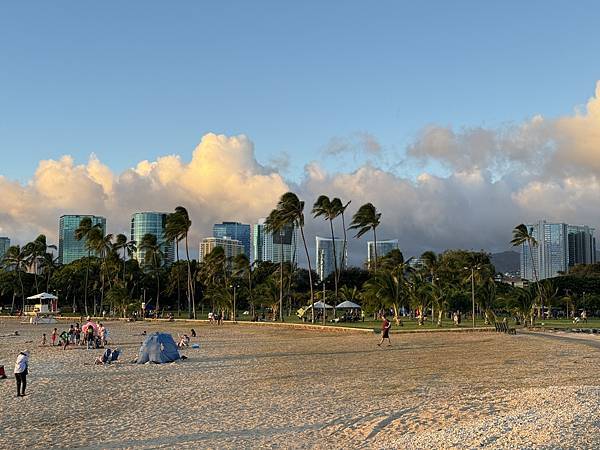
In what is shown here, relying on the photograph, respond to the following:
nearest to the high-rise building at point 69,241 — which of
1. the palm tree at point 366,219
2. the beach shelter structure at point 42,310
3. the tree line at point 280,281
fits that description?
the tree line at point 280,281

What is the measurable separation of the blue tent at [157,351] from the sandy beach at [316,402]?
0.68 m

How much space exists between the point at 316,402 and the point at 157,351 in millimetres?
11485

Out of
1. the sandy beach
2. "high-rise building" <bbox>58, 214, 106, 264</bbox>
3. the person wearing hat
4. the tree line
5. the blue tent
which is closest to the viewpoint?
the sandy beach

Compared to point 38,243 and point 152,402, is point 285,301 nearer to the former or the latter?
point 38,243

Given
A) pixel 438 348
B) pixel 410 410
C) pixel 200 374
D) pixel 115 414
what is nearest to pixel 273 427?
pixel 410 410

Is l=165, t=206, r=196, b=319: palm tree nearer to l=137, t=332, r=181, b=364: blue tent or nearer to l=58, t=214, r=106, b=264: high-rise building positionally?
l=137, t=332, r=181, b=364: blue tent

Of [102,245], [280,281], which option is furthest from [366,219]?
[102,245]

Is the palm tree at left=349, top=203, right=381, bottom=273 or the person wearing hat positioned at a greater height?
the palm tree at left=349, top=203, right=381, bottom=273

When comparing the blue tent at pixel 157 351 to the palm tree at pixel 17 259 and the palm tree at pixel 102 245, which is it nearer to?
the palm tree at pixel 102 245

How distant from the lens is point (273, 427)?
11.4m

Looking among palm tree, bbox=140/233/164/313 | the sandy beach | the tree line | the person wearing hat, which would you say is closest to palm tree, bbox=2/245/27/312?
the tree line

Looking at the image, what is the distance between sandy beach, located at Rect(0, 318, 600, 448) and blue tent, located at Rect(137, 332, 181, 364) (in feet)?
2.22

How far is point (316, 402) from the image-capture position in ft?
45.9

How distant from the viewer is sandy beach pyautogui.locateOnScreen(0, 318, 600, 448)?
10.3m
